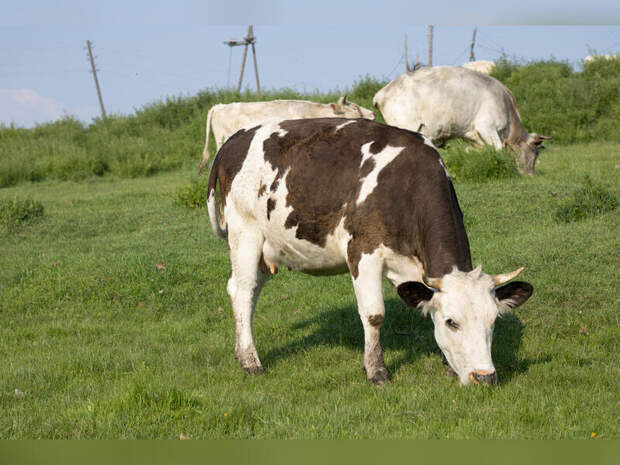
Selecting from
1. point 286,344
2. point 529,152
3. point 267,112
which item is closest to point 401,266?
point 286,344

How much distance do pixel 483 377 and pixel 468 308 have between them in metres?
0.51

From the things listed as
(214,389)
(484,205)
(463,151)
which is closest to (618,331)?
(214,389)

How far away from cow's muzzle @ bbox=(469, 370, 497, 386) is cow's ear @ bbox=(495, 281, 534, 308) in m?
0.58

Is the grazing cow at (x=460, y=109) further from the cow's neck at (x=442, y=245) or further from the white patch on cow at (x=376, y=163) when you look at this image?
the cow's neck at (x=442, y=245)

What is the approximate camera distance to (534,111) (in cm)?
2266

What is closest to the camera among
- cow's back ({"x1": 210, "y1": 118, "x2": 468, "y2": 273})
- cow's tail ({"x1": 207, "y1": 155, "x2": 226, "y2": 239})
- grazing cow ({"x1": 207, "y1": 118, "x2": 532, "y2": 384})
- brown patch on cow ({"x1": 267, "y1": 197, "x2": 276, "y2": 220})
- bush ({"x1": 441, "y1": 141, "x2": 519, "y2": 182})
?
grazing cow ({"x1": 207, "y1": 118, "x2": 532, "y2": 384})

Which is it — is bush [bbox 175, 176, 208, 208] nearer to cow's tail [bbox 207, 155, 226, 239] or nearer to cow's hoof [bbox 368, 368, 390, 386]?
cow's tail [bbox 207, 155, 226, 239]

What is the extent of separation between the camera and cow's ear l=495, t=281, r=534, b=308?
513 cm

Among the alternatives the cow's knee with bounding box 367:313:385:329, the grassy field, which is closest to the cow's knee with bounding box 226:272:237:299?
the grassy field

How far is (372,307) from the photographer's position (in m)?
5.58

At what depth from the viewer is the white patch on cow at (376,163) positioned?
5.53 metres

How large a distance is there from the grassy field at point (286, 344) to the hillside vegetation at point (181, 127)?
1023cm

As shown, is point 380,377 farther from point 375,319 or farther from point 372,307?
point 372,307

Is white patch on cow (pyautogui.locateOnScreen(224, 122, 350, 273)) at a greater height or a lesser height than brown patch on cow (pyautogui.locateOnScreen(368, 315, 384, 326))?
greater
